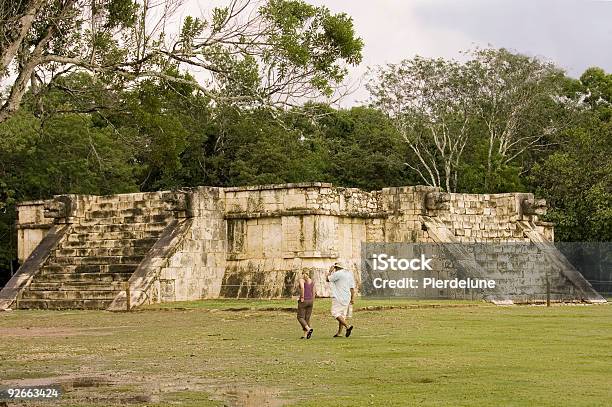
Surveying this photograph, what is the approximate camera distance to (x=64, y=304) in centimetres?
2464

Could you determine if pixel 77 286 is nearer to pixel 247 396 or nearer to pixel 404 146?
pixel 247 396

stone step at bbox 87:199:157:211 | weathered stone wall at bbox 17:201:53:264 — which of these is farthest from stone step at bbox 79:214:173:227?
weathered stone wall at bbox 17:201:53:264

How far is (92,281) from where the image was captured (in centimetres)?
2511

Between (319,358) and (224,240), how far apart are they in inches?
538

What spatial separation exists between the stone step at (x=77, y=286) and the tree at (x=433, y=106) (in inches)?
983

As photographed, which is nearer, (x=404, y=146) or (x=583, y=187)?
(x=583, y=187)

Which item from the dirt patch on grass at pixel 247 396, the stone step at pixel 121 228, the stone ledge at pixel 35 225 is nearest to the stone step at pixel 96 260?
the stone step at pixel 121 228

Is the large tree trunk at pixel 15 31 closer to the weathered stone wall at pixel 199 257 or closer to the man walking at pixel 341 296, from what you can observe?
the man walking at pixel 341 296

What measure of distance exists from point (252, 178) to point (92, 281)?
61.9 ft

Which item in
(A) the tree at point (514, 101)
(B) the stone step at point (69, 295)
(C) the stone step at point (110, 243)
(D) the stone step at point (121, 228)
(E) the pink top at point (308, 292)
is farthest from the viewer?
(A) the tree at point (514, 101)

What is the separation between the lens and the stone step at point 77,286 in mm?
24562

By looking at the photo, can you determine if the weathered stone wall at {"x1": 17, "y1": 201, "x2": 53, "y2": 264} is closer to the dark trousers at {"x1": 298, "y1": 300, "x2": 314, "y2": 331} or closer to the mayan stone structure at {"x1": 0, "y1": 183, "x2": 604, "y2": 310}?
the mayan stone structure at {"x1": 0, "y1": 183, "x2": 604, "y2": 310}

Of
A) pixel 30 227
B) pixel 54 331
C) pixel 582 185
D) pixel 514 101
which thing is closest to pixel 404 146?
pixel 514 101

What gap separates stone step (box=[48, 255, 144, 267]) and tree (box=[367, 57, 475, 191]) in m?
24.1
